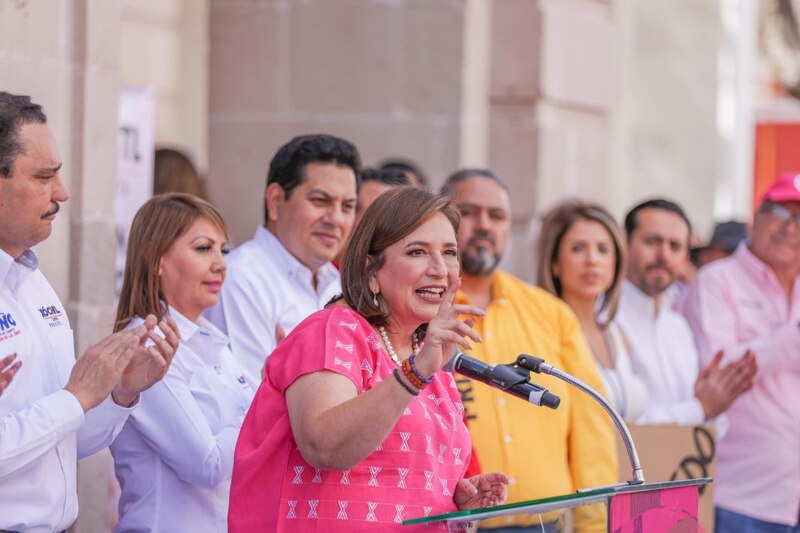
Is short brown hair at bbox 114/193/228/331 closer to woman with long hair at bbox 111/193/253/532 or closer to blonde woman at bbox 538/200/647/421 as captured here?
woman with long hair at bbox 111/193/253/532

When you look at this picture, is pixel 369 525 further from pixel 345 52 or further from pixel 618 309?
pixel 345 52

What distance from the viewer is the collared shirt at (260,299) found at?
192 inches

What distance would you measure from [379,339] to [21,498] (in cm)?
95

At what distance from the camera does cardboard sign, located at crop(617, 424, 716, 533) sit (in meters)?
5.50

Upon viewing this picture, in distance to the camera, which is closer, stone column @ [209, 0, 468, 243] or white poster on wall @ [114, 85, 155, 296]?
white poster on wall @ [114, 85, 155, 296]

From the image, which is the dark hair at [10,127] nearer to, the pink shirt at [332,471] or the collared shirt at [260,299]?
the pink shirt at [332,471]

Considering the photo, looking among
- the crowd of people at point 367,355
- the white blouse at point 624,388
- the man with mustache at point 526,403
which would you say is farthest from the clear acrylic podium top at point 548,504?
the white blouse at point 624,388

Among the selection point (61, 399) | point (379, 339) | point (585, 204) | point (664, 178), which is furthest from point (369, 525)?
point (664, 178)

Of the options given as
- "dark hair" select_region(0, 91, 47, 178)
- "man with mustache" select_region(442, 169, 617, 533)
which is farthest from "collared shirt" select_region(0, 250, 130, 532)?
"man with mustache" select_region(442, 169, 617, 533)

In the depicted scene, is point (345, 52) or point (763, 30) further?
point (763, 30)

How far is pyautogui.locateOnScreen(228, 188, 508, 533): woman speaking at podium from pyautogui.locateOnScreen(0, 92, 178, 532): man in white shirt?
0.38 metres

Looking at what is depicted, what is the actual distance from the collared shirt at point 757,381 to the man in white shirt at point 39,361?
335cm

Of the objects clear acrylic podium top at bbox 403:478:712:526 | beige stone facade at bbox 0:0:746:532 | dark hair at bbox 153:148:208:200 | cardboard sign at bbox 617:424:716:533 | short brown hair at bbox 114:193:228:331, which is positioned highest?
beige stone facade at bbox 0:0:746:532

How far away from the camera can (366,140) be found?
802 cm
